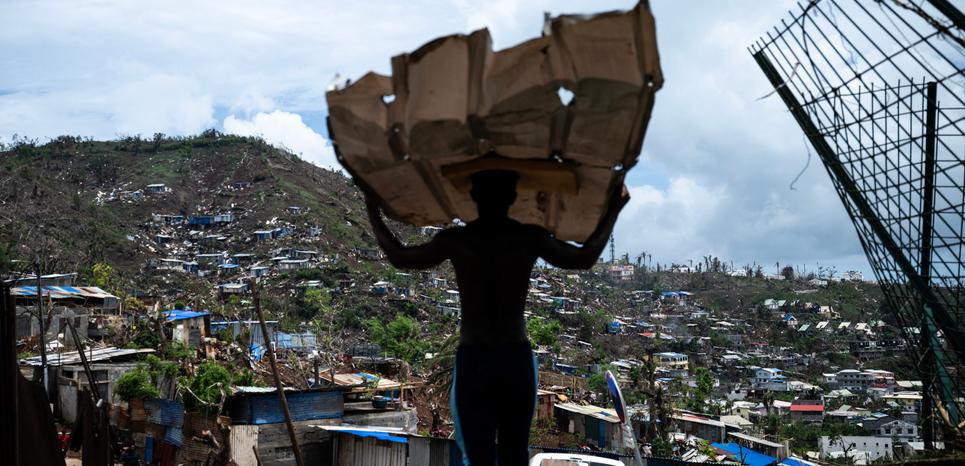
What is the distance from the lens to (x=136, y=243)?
7906 cm

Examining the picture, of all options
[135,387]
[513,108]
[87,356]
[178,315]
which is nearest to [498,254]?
[513,108]

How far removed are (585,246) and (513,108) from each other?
2.48 ft

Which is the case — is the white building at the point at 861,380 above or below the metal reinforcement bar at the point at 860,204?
below

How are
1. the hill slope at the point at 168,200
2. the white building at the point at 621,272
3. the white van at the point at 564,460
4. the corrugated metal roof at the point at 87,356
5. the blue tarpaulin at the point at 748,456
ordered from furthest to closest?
the white building at the point at 621,272, the hill slope at the point at 168,200, the corrugated metal roof at the point at 87,356, the blue tarpaulin at the point at 748,456, the white van at the point at 564,460

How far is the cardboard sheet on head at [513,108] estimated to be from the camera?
2.29 meters

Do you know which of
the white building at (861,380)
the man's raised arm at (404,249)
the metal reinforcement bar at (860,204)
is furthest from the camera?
the white building at (861,380)

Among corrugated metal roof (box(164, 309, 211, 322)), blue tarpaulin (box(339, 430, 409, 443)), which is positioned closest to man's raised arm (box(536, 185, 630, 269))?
blue tarpaulin (box(339, 430, 409, 443))

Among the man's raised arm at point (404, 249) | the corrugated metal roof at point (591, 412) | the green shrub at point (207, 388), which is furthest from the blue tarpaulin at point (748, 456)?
the man's raised arm at point (404, 249)

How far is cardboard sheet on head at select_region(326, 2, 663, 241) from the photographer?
90.0 inches

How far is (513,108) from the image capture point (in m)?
2.45

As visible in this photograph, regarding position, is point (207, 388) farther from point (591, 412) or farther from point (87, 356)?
point (591, 412)

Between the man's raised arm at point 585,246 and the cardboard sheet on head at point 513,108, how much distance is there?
0.09m

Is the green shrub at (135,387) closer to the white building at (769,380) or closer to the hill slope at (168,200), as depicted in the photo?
the hill slope at (168,200)

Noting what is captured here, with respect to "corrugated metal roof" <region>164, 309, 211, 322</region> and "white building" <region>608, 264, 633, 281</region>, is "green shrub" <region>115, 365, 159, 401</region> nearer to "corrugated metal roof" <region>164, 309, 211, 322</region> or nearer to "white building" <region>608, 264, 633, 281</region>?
"corrugated metal roof" <region>164, 309, 211, 322</region>
